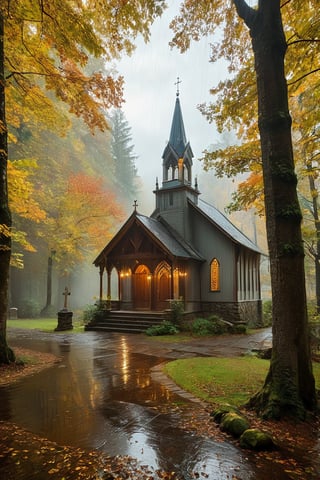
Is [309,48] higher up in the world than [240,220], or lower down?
lower down

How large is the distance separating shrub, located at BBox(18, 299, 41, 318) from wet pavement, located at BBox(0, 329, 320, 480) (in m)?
18.7

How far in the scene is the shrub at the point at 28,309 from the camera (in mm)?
25547

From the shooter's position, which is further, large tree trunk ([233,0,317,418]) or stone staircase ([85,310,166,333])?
stone staircase ([85,310,166,333])

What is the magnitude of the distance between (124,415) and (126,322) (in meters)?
11.2

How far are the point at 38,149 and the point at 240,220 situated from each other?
102ft

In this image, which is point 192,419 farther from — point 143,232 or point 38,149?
point 38,149

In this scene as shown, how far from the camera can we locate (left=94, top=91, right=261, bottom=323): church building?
55.5ft

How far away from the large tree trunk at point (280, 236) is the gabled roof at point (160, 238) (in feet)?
34.0

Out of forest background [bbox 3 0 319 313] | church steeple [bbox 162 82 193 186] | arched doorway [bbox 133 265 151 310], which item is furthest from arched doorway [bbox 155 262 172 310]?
forest background [bbox 3 0 319 313]

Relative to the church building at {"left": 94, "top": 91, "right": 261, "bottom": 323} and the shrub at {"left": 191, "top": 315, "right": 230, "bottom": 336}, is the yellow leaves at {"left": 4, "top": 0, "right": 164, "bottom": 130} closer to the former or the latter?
the church building at {"left": 94, "top": 91, "right": 261, "bottom": 323}

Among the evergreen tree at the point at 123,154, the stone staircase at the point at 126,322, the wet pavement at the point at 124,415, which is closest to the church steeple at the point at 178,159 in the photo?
the stone staircase at the point at 126,322

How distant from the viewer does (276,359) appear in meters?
4.63

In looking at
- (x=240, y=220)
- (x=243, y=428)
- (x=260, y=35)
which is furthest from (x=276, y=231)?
(x=240, y=220)

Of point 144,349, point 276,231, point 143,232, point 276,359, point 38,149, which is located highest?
point 38,149
